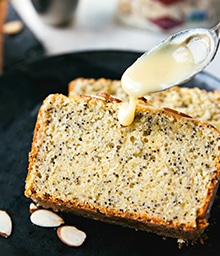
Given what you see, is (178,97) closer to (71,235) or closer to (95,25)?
(71,235)

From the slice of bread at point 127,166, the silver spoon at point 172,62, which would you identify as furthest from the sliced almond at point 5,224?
the silver spoon at point 172,62

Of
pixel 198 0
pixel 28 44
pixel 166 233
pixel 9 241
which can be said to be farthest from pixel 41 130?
pixel 198 0

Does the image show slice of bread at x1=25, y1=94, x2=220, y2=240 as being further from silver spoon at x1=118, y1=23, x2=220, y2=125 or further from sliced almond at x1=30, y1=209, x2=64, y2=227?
silver spoon at x1=118, y1=23, x2=220, y2=125

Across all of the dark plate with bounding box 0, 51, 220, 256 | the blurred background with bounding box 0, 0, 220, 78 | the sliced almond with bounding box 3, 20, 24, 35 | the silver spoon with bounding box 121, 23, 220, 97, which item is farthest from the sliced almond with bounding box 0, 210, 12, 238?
the sliced almond with bounding box 3, 20, 24, 35

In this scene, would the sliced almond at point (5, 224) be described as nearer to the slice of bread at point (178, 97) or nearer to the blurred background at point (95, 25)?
the slice of bread at point (178, 97)

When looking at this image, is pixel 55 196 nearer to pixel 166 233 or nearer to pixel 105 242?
pixel 105 242
